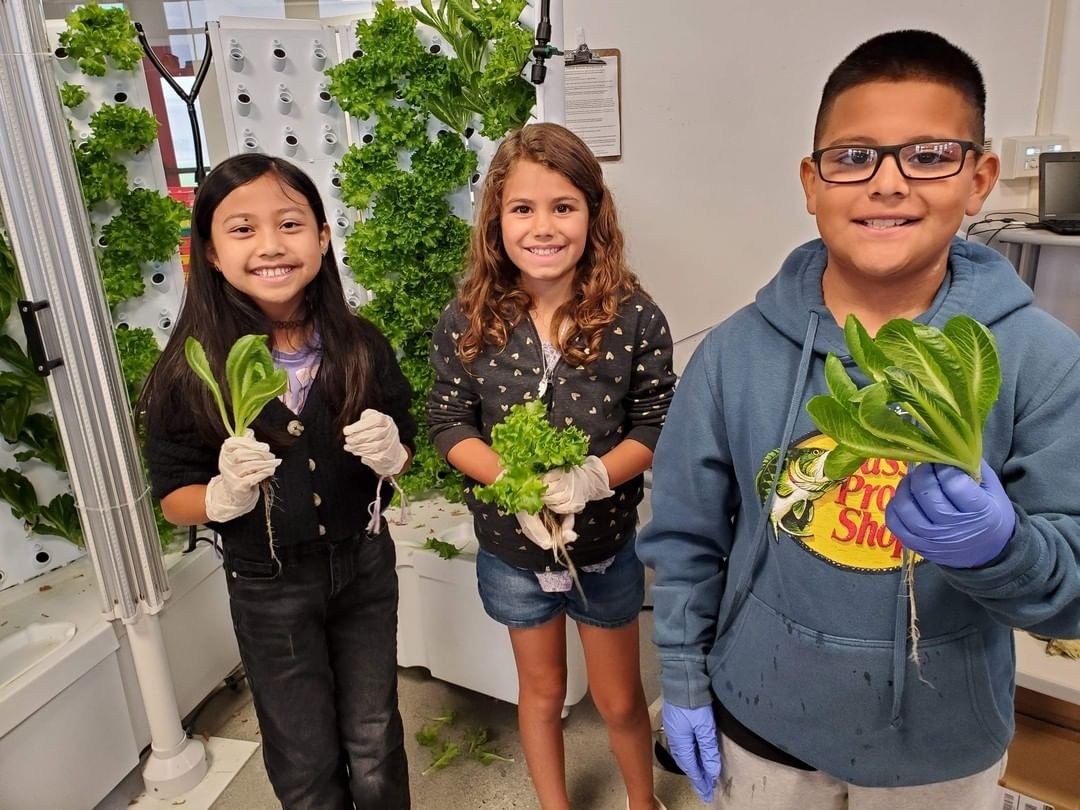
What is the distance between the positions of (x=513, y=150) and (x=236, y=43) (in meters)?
1.13

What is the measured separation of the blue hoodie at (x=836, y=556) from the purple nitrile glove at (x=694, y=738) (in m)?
0.02

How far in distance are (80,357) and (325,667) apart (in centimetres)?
96

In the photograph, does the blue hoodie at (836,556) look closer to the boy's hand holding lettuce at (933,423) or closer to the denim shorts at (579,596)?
the boy's hand holding lettuce at (933,423)

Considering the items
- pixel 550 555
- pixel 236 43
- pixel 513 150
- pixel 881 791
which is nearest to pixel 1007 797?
pixel 881 791

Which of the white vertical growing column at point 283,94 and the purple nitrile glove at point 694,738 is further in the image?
the white vertical growing column at point 283,94

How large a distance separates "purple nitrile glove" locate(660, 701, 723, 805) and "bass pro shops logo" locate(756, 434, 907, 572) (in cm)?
34

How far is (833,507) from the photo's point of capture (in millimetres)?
1091

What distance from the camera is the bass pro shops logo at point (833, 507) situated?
3.50 feet

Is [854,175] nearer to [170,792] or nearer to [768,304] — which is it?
[768,304]

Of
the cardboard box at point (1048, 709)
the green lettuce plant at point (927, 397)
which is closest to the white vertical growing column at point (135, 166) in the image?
the green lettuce plant at point (927, 397)

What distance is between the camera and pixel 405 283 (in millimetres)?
2498

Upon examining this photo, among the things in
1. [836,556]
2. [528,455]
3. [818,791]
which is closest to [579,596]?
[528,455]

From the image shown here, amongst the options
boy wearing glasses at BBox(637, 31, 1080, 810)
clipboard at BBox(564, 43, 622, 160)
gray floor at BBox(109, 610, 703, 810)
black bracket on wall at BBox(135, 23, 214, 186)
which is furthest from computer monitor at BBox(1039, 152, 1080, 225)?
black bracket on wall at BBox(135, 23, 214, 186)

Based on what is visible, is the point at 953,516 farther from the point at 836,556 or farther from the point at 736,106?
the point at 736,106
